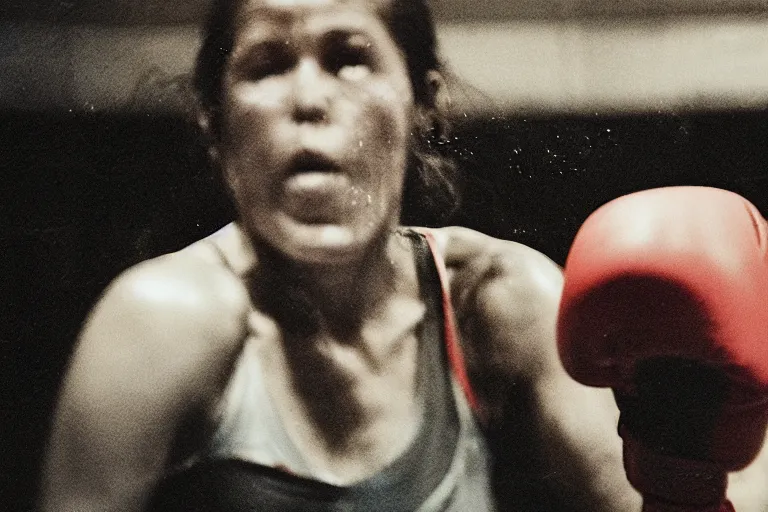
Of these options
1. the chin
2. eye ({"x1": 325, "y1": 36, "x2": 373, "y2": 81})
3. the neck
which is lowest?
the neck

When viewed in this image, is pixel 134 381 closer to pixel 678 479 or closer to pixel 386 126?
pixel 386 126

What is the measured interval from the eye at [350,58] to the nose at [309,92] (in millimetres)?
16

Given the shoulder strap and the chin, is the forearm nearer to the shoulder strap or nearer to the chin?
the shoulder strap

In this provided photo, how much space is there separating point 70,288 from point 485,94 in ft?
1.84

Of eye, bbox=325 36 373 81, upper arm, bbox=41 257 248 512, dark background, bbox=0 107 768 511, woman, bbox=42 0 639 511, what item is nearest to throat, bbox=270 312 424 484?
woman, bbox=42 0 639 511

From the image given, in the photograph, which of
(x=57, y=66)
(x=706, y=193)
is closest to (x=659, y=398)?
(x=706, y=193)

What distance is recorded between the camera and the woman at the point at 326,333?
791mm

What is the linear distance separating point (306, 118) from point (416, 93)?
144 millimetres

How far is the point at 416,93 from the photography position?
84cm

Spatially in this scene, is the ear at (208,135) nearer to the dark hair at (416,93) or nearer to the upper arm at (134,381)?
the dark hair at (416,93)

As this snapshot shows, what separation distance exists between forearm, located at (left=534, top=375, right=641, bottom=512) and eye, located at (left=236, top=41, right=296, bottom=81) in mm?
511

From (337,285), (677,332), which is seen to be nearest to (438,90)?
(337,285)

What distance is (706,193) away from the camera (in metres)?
0.72

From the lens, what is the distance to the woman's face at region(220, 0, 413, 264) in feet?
2.58
